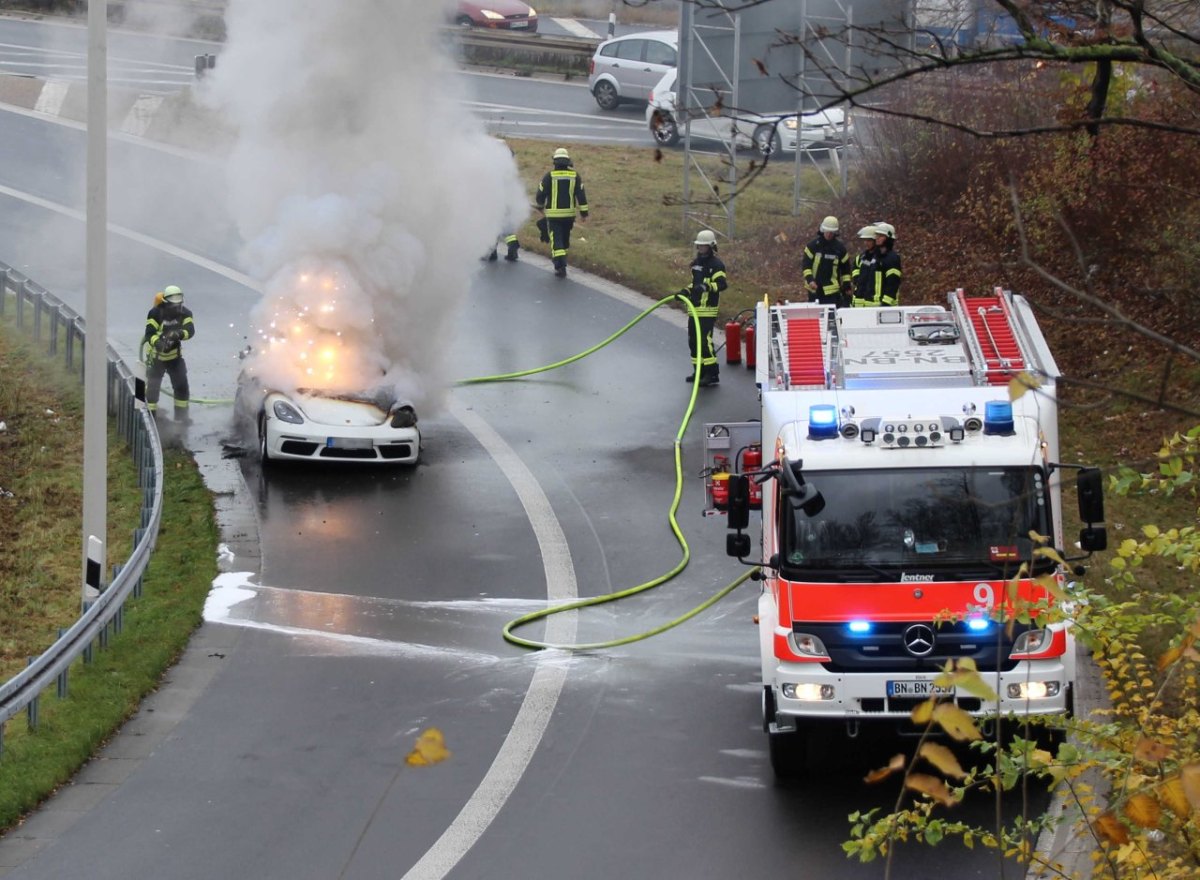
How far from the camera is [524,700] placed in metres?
12.4

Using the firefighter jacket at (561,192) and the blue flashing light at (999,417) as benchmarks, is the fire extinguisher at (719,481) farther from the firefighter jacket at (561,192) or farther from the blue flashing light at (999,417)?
the firefighter jacket at (561,192)

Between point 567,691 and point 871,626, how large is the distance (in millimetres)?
3072

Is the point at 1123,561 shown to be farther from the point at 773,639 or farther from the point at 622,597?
the point at 622,597

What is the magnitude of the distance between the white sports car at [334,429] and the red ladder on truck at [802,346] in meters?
5.95

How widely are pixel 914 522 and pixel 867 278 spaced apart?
27.9ft

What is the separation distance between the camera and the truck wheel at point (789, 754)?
1068 centimetres

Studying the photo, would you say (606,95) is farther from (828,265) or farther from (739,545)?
(739,545)

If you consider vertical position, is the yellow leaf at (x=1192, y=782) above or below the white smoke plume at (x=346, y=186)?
below

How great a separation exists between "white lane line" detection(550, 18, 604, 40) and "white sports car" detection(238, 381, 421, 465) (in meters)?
28.1

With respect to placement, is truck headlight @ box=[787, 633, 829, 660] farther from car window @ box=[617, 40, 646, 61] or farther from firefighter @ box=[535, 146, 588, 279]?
car window @ box=[617, 40, 646, 61]

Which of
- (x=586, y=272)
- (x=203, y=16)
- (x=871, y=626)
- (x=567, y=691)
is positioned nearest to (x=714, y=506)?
(x=567, y=691)

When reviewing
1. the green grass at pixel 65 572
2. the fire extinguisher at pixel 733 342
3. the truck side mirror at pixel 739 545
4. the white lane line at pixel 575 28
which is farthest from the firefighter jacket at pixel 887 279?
the white lane line at pixel 575 28

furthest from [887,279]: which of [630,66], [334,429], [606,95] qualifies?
[606,95]

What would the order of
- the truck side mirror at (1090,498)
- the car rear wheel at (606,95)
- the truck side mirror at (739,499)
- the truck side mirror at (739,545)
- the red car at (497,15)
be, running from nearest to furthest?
1. the truck side mirror at (1090,498)
2. the truck side mirror at (739,499)
3. the truck side mirror at (739,545)
4. the car rear wheel at (606,95)
5. the red car at (497,15)
